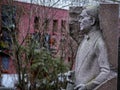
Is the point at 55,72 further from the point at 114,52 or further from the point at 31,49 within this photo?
the point at 114,52

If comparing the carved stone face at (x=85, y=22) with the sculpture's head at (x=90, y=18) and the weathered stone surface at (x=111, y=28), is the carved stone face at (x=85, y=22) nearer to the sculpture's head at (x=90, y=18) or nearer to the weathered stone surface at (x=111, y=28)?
the sculpture's head at (x=90, y=18)

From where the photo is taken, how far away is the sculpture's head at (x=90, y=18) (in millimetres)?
5125

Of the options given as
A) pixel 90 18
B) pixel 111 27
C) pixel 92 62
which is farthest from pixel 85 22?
pixel 92 62

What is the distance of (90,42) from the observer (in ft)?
16.6

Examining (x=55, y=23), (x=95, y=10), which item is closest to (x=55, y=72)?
(x=95, y=10)

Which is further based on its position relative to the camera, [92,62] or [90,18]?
[90,18]

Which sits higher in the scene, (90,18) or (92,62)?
(90,18)

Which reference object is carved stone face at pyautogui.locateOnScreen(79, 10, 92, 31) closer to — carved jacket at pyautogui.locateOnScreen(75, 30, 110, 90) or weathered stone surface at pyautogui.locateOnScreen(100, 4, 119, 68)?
carved jacket at pyautogui.locateOnScreen(75, 30, 110, 90)

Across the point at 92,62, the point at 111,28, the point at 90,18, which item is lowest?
the point at 92,62

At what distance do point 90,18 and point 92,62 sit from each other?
53cm

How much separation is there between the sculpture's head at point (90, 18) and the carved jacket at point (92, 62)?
9cm

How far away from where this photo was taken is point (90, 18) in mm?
5121

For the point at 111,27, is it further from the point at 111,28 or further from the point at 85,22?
the point at 85,22

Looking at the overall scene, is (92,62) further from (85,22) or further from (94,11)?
(94,11)
